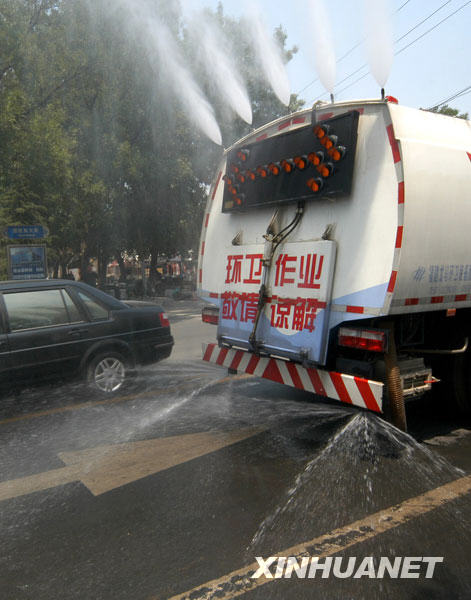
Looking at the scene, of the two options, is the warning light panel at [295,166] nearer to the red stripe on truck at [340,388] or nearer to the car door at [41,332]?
the red stripe on truck at [340,388]

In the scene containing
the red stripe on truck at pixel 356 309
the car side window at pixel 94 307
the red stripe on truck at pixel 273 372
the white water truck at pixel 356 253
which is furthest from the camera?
the car side window at pixel 94 307

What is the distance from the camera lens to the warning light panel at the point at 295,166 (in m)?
4.15

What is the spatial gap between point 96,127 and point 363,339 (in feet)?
54.7

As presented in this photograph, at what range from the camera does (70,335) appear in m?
5.82

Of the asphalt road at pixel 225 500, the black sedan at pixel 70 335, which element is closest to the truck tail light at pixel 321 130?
the asphalt road at pixel 225 500

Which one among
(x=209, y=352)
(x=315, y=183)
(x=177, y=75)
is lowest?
(x=209, y=352)

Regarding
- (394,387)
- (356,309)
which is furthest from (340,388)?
(356,309)

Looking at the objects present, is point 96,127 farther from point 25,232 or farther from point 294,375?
point 294,375

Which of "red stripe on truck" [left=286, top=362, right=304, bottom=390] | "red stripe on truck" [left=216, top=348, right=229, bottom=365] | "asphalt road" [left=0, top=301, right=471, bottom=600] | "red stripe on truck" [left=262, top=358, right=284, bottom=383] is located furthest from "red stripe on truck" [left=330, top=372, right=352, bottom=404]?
"red stripe on truck" [left=216, top=348, right=229, bottom=365]

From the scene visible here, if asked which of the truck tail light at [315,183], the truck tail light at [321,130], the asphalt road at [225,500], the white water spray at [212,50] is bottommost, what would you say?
the asphalt road at [225,500]

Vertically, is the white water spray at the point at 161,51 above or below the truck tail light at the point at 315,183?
above

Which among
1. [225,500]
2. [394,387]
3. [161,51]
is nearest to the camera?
[225,500]

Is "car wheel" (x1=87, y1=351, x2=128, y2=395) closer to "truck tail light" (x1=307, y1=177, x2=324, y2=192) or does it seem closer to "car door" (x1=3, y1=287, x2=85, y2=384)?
"car door" (x1=3, y1=287, x2=85, y2=384)

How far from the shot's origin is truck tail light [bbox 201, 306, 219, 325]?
5.75 m
